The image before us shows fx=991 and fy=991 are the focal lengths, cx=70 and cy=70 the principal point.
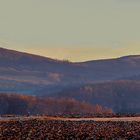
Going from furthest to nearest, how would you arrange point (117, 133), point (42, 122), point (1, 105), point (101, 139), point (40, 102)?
point (40, 102), point (1, 105), point (42, 122), point (117, 133), point (101, 139)

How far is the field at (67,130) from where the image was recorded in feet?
169

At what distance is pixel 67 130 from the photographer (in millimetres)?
57125

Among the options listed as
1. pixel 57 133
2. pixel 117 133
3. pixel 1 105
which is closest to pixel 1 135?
pixel 57 133

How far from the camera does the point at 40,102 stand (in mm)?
195125

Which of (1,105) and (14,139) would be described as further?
(1,105)

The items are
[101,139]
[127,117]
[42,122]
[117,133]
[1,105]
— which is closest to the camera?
[101,139]

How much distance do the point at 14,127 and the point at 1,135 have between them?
23.9 feet

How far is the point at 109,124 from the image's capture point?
210 ft

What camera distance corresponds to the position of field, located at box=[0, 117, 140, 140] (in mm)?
51531

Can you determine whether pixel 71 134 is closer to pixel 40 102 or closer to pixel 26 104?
pixel 26 104

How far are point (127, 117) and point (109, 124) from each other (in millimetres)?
13391

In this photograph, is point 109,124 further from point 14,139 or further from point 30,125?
point 14,139

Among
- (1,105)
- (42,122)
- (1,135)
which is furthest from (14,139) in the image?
(1,105)

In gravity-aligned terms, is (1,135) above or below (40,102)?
→ below
